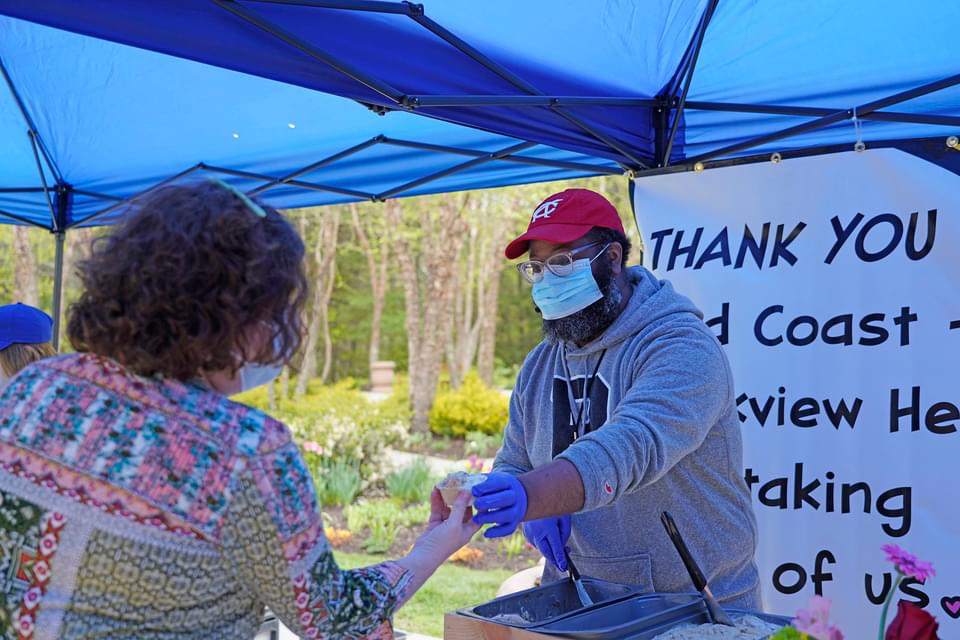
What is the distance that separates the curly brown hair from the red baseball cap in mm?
1115

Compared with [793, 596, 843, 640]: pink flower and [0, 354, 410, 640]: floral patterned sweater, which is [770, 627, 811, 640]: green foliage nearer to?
[793, 596, 843, 640]: pink flower

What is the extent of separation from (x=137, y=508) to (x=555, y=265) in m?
1.39

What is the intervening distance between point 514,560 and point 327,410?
4.59m

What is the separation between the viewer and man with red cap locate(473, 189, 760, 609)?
1.76 metres

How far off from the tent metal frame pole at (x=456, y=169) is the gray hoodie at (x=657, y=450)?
109cm

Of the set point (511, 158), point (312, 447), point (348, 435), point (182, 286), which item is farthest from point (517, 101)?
point (348, 435)

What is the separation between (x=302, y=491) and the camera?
120 centimetres

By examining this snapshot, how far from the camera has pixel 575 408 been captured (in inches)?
90.4

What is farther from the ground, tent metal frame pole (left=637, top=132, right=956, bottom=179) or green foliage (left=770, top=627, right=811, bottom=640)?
tent metal frame pole (left=637, top=132, right=956, bottom=179)

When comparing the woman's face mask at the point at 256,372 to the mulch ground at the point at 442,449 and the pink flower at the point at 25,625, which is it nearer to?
the pink flower at the point at 25,625

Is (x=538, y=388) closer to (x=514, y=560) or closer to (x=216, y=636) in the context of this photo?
(x=216, y=636)

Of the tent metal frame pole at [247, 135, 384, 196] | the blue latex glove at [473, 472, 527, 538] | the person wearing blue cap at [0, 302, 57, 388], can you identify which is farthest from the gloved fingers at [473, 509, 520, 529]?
the tent metal frame pole at [247, 135, 384, 196]

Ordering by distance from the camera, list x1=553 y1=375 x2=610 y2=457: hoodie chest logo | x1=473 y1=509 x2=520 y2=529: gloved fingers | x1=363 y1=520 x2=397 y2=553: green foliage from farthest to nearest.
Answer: x1=363 y1=520 x2=397 y2=553: green foliage → x1=553 y1=375 x2=610 y2=457: hoodie chest logo → x1=473 y1=509 x2=520 y2=529: gloved fingers

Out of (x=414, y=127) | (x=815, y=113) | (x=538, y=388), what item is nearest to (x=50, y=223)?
(x=414, y=127)
